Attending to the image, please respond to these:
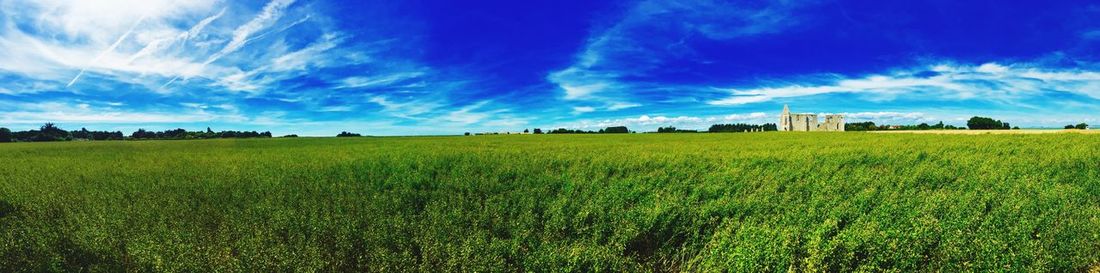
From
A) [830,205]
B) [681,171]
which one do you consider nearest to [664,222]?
[830,205]

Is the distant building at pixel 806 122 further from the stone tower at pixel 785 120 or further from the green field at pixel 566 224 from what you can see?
the green field at pixel 566 224

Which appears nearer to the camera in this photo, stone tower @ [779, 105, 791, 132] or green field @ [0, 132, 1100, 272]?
green field @ [0, 132, 1100, 272]

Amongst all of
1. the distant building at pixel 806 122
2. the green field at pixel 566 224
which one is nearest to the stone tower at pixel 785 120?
the distant building at pixel 806 122

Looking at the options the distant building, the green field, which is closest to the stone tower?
the distant building

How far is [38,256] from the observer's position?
474cm

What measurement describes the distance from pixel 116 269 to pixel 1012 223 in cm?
917

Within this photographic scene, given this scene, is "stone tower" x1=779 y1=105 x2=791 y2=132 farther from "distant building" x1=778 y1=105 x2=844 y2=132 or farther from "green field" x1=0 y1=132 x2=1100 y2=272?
"green field" x1=0 y1=132 x2=1100 y2=272

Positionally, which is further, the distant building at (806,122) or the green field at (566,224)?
the distant building at (806,122)

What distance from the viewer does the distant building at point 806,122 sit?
71.0m

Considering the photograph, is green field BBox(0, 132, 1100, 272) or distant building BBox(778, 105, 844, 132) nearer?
green field BBox(0, 132, 1100, 272)

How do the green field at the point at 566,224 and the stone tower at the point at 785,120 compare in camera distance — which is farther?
the stone tower at the point at 785,120

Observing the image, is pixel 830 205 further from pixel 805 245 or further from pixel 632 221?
pixel 632 221

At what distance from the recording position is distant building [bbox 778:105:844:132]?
233ft

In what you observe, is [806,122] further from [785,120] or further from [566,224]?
[566,224]
